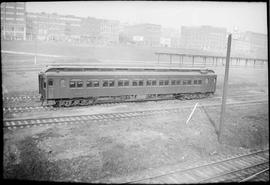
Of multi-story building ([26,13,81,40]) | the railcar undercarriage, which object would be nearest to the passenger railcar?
the railcar undercarriage

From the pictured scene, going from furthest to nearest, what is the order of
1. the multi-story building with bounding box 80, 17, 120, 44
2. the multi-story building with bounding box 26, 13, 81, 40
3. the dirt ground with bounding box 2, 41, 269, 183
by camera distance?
1. the multi-story building with bounding box 80, 17, 120, 44
2. the multi-story building with bounding box 26, 13, 81, 40
3. the dirt ground with bounding box 2, 41, 269, 183

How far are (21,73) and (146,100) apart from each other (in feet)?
75.4

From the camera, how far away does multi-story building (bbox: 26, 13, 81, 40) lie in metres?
97.1

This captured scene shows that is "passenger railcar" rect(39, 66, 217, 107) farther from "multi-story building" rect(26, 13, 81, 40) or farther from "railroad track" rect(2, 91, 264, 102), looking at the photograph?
"multi-story building" rect(26, 13, 81, 40)

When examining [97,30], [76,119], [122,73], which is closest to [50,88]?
[76,119]

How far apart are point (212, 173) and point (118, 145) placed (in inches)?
226

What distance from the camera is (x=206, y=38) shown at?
102 m

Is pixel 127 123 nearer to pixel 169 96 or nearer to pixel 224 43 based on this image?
pixel 169 96

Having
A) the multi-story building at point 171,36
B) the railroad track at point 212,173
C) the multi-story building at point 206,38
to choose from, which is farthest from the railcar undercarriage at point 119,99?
the multi-story building at point 171,36

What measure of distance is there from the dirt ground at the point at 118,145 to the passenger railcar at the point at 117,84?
6.73 feet

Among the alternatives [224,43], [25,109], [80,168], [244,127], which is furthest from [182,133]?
[224,43]

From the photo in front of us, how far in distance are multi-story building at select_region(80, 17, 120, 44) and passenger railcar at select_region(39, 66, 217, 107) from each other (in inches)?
3051

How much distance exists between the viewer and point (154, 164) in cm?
1472

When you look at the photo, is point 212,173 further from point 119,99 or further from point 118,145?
point 119,99
